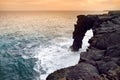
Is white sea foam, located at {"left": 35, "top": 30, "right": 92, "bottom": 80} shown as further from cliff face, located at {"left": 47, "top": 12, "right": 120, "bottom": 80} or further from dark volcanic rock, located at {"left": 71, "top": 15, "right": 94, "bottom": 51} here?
cliff face, located at {"left": 47, "top": 12, "right": 120, "bottom": 80}

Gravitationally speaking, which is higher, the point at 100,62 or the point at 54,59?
the point at 100,62

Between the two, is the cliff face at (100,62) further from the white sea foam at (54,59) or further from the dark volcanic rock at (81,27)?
the dark volcanic rock at (81,27)

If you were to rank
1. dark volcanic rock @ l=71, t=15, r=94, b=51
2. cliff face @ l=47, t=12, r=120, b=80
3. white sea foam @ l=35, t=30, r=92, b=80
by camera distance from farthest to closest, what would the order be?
dark volcanic rock @ l=71, t=15, r=94, b=51 < white sea foam @ l=35, t=30, r=92, b=80 < cliff face @ l=47, t=12, r=120, b=80

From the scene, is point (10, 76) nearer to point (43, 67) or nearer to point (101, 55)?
point (43, 67)

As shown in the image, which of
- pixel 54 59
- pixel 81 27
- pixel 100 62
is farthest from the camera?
pixel 81 27

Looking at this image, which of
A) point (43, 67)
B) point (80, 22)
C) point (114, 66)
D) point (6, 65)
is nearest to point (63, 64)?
point (43, 67)

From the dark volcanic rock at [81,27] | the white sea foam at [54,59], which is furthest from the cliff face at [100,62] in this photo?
the dark volcanic rock at [81,27]

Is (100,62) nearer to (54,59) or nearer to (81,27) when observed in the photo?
(54,59)

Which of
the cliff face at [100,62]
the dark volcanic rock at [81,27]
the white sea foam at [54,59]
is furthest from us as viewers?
the dark volcanic rock at [81,27]

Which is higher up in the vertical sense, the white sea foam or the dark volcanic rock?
the dark volcanic rock

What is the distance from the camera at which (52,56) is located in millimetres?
29688

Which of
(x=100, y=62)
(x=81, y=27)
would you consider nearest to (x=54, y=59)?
(x=81, y=27)

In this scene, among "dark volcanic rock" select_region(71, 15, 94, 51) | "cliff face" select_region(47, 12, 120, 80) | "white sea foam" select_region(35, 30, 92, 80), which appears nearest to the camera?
"cliff face" select_region(47, 12, 120, 80)

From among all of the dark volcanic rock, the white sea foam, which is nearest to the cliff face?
the white sea foam
